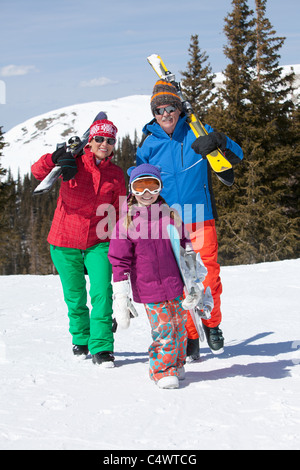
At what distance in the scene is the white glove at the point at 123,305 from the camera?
3.17m

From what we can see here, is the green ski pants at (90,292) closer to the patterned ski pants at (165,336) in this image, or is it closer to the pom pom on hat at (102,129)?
the patterned ski pants at (165,336)

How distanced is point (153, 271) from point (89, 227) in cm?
93

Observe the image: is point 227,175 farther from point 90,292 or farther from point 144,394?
point 144,394

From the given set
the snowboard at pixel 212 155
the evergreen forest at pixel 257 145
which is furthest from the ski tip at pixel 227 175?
the evergreen forest at pixel 257 145

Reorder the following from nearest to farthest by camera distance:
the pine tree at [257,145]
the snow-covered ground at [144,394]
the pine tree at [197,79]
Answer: the snow-covered ground at [144,394], the pine tree at [257,145], the pine tree at [197,79]

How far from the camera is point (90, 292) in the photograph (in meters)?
3.99

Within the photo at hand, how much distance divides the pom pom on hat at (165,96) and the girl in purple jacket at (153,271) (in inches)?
31.8

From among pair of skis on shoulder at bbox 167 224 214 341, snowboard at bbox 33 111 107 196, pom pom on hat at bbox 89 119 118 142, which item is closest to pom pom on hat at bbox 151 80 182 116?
pom pom on hat at bbox 89 119 118 142

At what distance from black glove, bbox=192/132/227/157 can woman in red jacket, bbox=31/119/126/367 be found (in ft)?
2.38

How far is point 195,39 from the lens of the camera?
3069cm

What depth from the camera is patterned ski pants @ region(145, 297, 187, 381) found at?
3.32m

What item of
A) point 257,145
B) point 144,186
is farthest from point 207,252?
point 257,145

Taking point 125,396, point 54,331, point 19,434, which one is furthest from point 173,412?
point 54,331

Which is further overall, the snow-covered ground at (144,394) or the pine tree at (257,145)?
the pine tree at (257,145)
